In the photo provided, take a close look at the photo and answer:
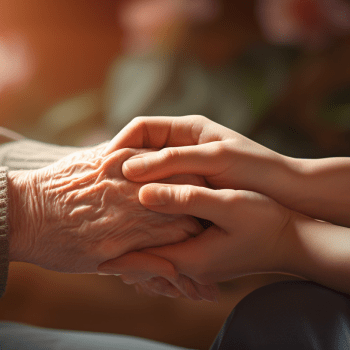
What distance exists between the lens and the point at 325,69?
5.76ft

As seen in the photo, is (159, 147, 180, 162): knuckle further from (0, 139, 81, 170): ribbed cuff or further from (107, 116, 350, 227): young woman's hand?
(0, 139, 81, 170): ribbed cuff

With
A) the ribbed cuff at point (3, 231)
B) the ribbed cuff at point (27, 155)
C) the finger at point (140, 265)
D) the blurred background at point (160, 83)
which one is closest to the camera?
the ribbed cuff at point (3, 231)

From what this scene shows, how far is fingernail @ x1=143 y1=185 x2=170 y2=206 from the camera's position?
0.71m

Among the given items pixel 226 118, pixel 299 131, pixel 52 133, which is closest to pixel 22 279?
pixel 52 133

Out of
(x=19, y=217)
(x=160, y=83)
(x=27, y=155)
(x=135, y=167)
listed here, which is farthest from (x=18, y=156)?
(x=160, y=83)

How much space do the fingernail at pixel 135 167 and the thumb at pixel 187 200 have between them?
38mm

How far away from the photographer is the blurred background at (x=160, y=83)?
1742mm

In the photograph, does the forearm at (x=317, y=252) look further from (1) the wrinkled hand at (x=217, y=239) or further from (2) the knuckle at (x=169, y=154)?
(2) the knuckle at (x=169, y=154)

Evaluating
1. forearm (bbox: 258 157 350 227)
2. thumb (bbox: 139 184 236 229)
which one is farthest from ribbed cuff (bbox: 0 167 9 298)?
forearm (bbox: 258 157 350 227)

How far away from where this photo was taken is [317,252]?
74 cm

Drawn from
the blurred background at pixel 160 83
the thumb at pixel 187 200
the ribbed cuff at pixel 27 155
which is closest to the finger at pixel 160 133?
the thumb at pixel 187 200

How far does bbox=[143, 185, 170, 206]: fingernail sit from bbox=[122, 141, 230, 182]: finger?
1.8 inches

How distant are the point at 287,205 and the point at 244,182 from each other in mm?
150

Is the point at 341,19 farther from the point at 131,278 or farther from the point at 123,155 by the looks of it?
the point at 131,278
